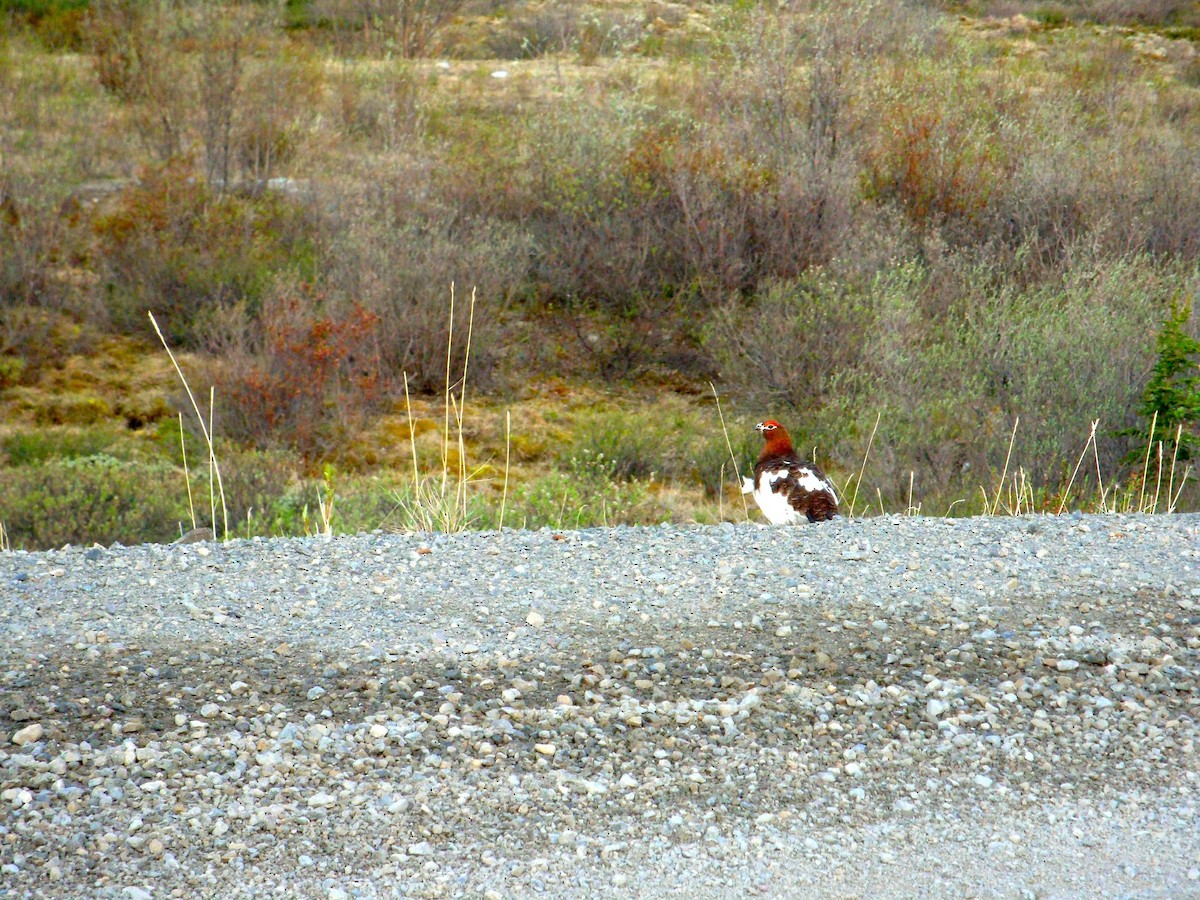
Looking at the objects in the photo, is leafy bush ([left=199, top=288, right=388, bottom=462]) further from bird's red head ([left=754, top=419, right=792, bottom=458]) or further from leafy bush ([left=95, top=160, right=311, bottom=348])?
bird's red head ([left=754, top=419, right=792, bottom=458])

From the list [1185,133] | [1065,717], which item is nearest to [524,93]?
[1185,133]

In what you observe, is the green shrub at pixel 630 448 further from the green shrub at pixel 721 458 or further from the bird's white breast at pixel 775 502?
the bird's white breast at pixel 775 502

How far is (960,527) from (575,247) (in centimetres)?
922

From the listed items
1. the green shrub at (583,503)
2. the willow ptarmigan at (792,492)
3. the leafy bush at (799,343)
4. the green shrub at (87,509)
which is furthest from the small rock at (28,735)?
the leafy bush at (799,343)

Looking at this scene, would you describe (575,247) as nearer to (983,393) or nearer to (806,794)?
(983,393)

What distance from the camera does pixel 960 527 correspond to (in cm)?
511

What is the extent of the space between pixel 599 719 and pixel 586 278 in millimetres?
10881

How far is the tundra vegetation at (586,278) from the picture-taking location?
9398 mm

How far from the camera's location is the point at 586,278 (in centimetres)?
1385

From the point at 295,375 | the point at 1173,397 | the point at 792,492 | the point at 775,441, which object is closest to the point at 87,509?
the point at 295,375

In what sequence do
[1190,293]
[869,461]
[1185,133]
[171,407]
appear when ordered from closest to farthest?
[869,461]
[1190,293]
[171,407]
[1185,133]

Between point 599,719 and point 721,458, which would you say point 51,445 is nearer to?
point 721,458

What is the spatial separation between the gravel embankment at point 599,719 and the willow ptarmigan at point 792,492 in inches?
50.1

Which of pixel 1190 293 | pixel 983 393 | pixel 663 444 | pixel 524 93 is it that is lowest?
pixel 663 444
